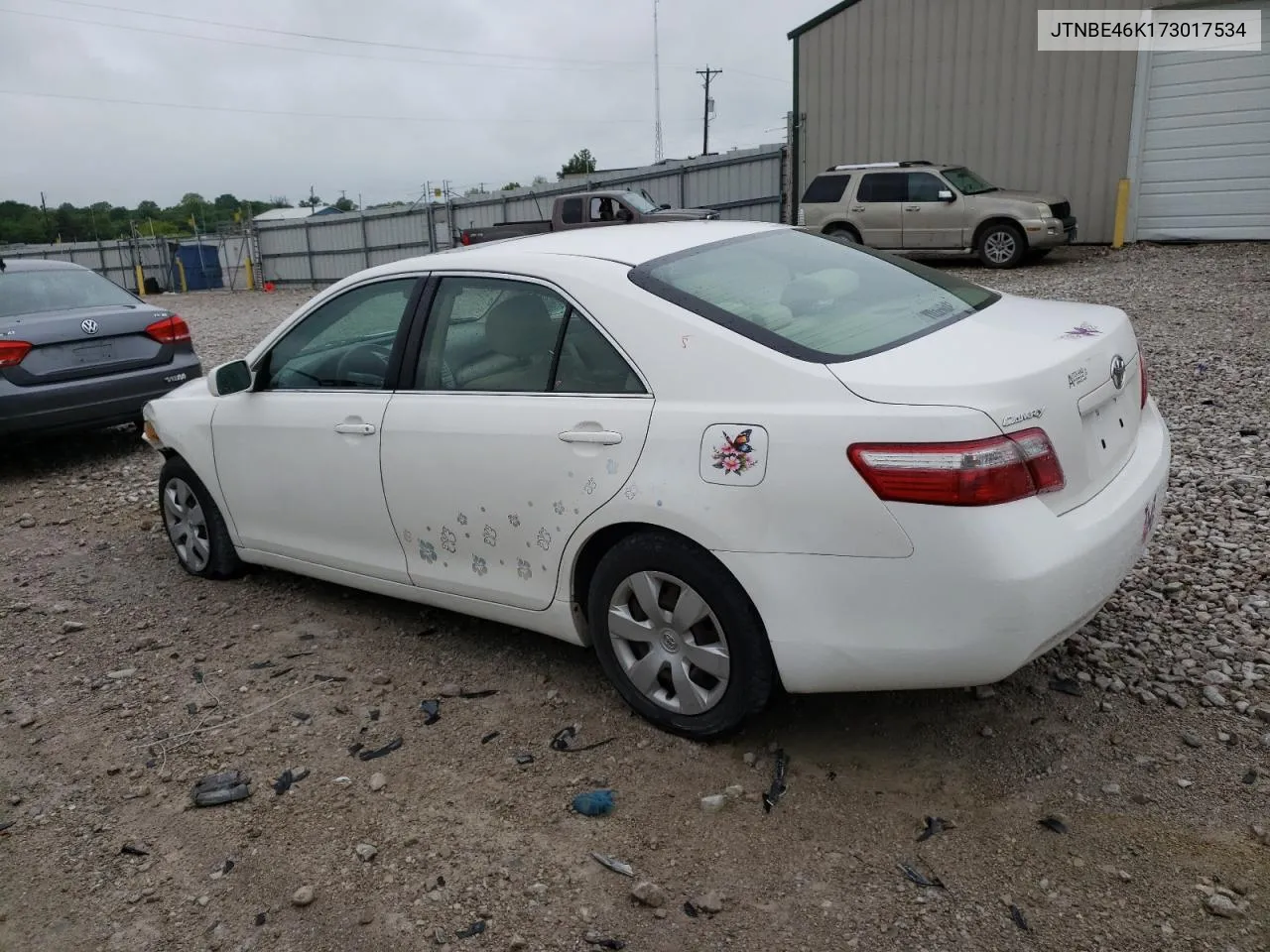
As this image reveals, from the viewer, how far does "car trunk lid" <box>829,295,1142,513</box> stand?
2.70 metres

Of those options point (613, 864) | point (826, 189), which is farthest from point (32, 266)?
point (826, 189)

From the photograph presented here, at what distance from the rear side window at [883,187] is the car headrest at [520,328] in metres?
14.0

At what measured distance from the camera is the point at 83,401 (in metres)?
7.35

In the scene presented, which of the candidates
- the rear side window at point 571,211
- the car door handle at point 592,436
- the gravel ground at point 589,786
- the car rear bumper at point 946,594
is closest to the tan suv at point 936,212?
the rear side window at point 571,211

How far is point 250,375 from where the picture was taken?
176 inches

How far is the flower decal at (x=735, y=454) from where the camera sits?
286cm

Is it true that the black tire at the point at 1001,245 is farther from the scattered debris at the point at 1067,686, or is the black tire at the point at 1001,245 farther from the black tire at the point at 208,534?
the black tire at the point at 208,534

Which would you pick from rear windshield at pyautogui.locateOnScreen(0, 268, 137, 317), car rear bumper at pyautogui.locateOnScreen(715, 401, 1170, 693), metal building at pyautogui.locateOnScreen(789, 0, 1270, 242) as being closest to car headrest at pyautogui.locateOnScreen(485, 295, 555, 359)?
car rear bumper at pyautogui.locateOnScreen(715, 401, 1170, 693)

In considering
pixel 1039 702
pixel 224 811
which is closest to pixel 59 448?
pixel 224 811

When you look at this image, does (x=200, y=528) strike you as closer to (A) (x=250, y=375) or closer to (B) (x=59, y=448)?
(A) (x=250, y=375)

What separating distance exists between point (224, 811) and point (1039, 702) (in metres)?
2.65

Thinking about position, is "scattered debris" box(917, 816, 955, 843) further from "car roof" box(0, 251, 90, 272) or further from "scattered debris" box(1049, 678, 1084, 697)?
"car roof" box(0, 251, 90, 272)

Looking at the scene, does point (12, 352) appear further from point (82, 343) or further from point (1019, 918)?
point (1019, 918)

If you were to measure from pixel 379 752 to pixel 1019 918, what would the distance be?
6.67 ft
